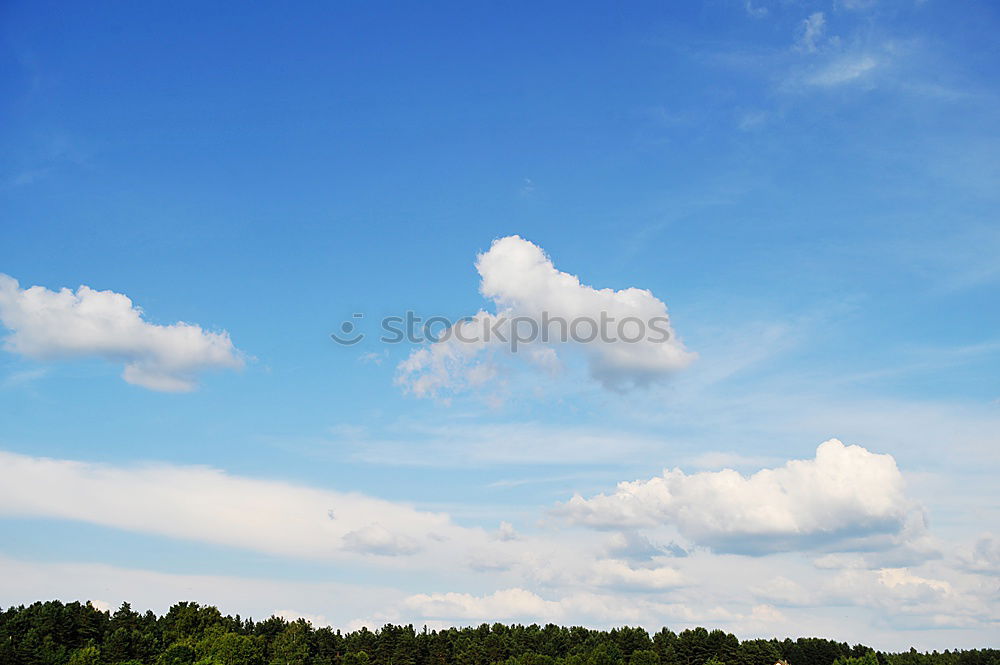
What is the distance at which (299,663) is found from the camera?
198875mm

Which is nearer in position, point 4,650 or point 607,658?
point 4,650

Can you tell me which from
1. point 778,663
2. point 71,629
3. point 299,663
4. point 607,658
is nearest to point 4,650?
point 71,629

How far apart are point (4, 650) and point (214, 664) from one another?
124ft

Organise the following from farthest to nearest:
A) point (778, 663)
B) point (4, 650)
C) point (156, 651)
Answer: point (778, 663) < point (156, 651) < point (4, 650)

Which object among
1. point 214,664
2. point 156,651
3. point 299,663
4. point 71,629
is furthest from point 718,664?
point 71,629

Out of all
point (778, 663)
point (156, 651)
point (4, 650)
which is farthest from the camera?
point (778, 663)

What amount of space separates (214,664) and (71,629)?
42.8 meters

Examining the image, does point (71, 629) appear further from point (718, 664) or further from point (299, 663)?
point (718, 664)

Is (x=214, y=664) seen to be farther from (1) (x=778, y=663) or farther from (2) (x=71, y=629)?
(1) (x=778, y=663)

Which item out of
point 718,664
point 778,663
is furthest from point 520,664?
point 778,663

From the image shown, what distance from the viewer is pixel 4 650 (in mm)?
162375

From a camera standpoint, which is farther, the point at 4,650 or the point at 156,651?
the point at 156,651

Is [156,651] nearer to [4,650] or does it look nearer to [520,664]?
[4,650]

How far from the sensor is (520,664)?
618 ft
